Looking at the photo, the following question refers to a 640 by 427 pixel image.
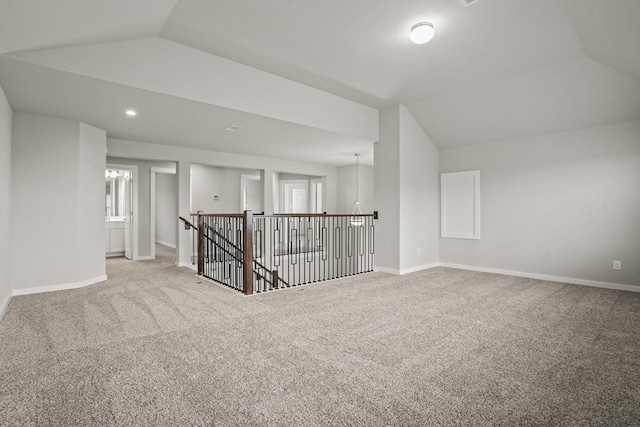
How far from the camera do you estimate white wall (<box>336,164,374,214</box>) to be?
29.6 ft

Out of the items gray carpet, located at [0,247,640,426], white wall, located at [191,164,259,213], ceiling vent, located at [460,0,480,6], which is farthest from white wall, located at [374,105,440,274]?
white wall, located at [191,164,259,213]

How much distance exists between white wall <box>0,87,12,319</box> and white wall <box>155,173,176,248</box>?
6.28m

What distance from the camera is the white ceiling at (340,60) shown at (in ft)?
9.12

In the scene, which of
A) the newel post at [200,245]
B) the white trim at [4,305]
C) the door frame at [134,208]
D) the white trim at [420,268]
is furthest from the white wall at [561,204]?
the door frame at [134,208]

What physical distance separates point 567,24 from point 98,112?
5.47 m

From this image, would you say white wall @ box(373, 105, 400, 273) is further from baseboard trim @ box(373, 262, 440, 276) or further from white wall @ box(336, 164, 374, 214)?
white wall @ box(336, 164, 374, 214)

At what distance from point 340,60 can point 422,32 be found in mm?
1044

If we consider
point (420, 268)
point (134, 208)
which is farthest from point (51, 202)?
point (420, 268)

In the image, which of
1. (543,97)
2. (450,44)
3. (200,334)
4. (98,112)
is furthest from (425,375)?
(98,112)

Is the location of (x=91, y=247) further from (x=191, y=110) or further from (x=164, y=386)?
(x=164, y=386)

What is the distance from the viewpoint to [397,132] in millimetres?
5289

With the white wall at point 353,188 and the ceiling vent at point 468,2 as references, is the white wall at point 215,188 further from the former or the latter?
the ceiling vent at point 468,2

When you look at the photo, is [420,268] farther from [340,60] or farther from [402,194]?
[340,60]

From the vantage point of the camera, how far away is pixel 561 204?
4.80 meters
